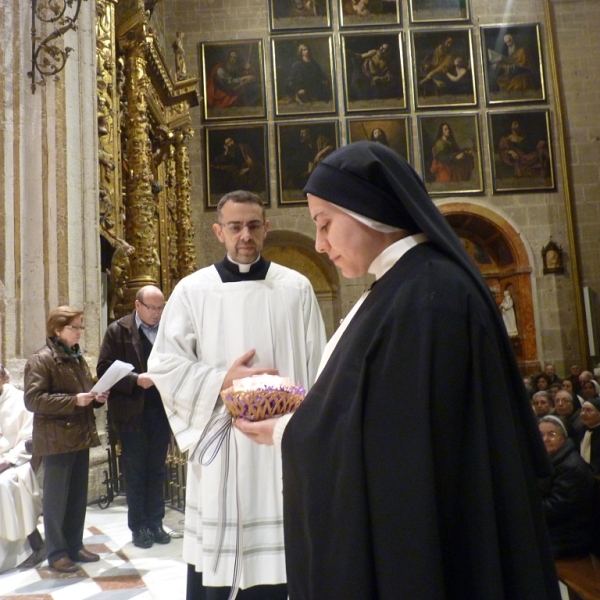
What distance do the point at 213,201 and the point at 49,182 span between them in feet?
35.1

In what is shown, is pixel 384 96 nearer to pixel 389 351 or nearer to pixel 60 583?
pixel 60 583

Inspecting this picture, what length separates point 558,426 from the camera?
4809mm

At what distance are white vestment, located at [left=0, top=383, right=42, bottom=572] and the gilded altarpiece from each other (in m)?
3.23

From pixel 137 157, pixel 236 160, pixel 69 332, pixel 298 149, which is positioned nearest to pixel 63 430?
pixel 69 332

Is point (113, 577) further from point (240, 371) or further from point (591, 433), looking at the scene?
point (591, 433)

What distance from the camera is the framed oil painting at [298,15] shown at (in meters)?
17.8

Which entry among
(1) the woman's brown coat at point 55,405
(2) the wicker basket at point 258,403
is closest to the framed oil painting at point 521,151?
(1) the woman's brown coat at point 55,405

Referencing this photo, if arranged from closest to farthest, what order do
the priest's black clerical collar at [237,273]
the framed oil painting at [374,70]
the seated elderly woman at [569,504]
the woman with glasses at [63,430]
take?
the priest's black clerical collar at [237,273] < the seated elderly woman at [569,504] < the woman with glasses at [63,430] < the framed oil painting at [374,70]

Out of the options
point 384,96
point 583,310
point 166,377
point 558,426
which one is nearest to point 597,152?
point 583,310

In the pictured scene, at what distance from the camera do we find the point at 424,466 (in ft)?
4.85

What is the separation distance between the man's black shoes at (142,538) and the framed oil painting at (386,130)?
1374cm

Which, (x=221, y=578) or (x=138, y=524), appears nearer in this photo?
(x=221, y=578)

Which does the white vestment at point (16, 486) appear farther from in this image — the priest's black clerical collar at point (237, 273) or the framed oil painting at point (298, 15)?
the framed oil painting at point (298, 15)

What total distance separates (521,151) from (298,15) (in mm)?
6538
